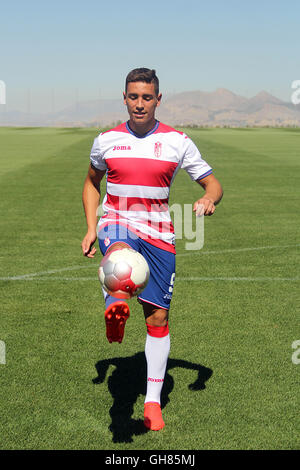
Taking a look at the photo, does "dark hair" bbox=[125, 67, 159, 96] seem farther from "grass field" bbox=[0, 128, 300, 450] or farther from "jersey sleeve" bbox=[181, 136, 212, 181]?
"grass field" bbox=[0, 128, 300, 450]

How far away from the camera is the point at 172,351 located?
5395mm

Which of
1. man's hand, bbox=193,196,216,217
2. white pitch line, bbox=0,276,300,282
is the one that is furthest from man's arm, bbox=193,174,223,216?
white pitch line, bbox=0,276,300,282

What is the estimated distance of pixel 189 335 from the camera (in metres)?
5.78

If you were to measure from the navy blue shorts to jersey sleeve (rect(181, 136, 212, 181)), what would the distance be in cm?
65

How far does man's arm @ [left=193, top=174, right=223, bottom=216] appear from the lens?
12.7 feet

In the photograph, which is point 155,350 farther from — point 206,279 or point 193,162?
point 206,279

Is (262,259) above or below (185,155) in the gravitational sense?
below

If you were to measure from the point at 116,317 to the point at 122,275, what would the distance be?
0.27 m

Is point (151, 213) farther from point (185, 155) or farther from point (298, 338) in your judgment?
point (298, 338)

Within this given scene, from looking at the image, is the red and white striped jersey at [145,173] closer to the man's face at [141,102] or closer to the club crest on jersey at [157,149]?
the club crest on jersey at [157,149]

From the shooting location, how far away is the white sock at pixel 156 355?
4.29 m
